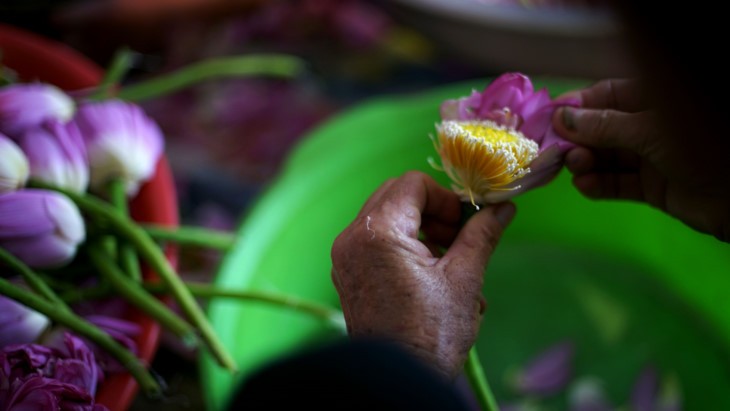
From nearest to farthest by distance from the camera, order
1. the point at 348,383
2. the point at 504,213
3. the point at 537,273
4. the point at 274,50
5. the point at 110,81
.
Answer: the point at 348,383 → the point at 504,213 → the point at 110,81 → the point at 537,273 → the point at 274,50

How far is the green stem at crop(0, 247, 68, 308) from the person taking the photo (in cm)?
34

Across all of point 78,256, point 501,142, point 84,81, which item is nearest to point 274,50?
point 84,81

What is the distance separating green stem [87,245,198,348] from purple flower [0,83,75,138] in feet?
0.25

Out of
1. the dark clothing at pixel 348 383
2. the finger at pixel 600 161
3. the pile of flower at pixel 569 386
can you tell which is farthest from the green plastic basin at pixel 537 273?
the dark clothing at pixel 348 383

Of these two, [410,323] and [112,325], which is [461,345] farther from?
[112,325]

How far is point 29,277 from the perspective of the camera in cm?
34

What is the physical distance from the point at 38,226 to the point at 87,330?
0.19 feet

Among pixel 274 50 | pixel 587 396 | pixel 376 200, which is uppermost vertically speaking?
pixel 376 200

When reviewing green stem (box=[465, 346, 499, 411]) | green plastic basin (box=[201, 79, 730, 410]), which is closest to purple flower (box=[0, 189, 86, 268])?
green plastic basin (box=[201, 79, 730, 410])

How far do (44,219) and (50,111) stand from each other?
7 cm

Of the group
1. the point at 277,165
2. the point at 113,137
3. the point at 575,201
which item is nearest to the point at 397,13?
the point at 277,165

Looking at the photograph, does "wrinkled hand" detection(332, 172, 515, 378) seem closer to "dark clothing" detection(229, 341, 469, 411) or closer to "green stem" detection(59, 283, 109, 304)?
"dark clothing" detection(229, 341, 469, 411)

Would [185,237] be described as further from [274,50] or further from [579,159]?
[274,50]

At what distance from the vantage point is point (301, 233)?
497 mm
